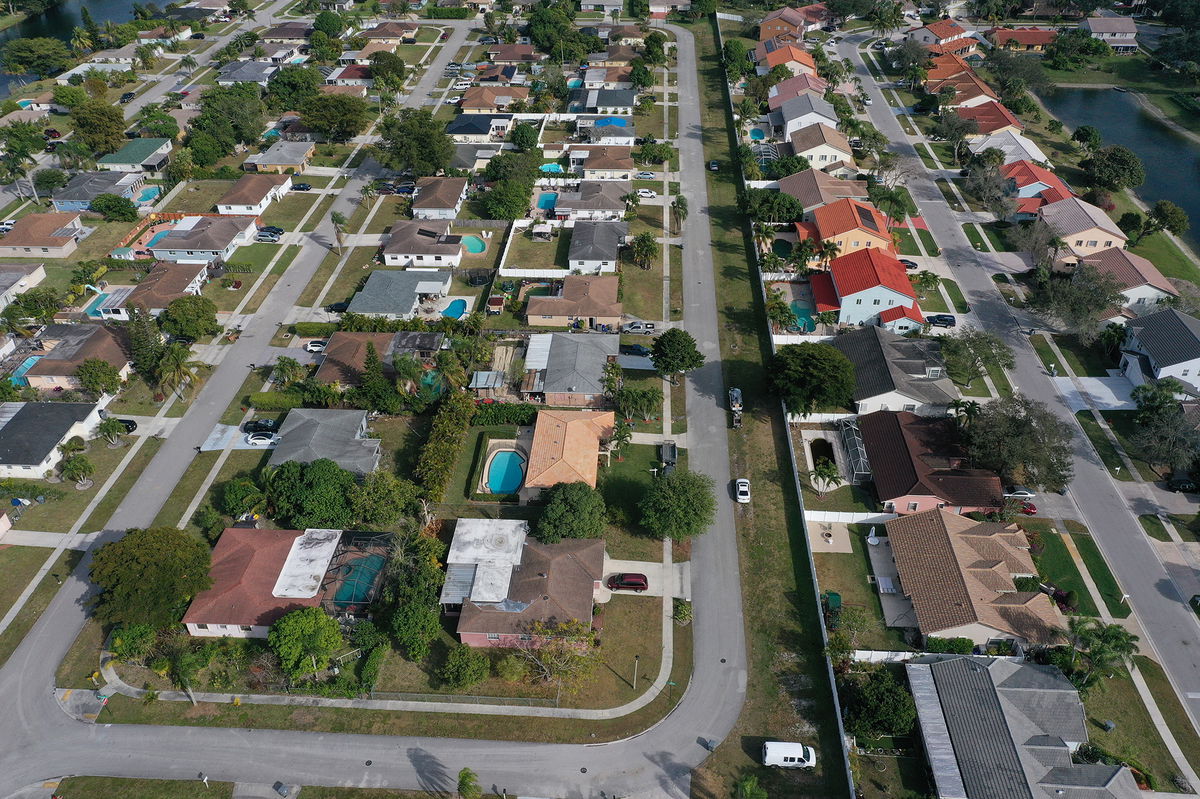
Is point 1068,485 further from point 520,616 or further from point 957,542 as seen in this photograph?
point 520,616

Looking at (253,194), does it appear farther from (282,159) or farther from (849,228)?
(849,228)

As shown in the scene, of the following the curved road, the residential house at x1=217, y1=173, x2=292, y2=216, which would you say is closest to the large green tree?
the curved road

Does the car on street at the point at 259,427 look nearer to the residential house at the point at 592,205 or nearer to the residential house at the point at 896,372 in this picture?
the residential house at the point at 592,205

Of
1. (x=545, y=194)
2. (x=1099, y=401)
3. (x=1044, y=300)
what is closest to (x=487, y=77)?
(x=545, y=194)

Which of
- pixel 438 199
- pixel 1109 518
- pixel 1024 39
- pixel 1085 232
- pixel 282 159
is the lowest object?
pixel 1109 518

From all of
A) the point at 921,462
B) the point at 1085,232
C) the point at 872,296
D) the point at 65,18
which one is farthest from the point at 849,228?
the point at 65,18

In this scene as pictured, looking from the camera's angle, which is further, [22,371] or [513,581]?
[22,371]

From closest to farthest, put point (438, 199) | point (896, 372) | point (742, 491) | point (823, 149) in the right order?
point (742, 491) → point (896, 372) → point (438, 199) → point (823, 149)
